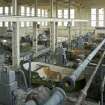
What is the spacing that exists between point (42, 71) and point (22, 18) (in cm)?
240

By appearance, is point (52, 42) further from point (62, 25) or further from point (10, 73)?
point (62, 25)

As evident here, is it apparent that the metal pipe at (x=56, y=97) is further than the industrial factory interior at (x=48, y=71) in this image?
No

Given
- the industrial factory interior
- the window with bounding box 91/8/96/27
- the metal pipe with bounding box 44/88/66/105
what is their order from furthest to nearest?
the window with bounding box 91/8/96/27, the industrial factory interior, the metal pipe with bounding box 44/88/66/105

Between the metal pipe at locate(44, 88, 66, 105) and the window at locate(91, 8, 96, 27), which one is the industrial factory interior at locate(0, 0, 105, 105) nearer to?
the metal pipe at locate(44, 88, 66, 105)

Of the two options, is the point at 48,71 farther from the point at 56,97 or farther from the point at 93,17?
the point at 93,17

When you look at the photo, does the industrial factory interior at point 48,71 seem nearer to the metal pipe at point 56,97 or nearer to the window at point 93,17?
the metal pipe at point 56,97

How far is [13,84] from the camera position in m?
7.21

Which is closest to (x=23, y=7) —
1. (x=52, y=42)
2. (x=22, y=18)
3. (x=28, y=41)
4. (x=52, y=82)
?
(x=28, y=41)

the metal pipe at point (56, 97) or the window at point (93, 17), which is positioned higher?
the window at point (93, 17)

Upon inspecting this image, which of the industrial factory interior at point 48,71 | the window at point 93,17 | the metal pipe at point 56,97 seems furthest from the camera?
the window at point 93,17

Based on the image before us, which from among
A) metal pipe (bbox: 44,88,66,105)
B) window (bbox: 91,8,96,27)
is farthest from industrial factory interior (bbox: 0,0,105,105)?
window (bbox: 91,8,96,27)

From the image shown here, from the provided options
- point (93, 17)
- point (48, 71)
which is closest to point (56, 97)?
point (48, 71)

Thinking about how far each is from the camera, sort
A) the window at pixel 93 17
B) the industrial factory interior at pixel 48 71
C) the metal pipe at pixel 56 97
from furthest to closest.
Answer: the window at pixel 93 17 → the industrial factory interior at pixel 48 71 → the metal pipe at pixel 56 97

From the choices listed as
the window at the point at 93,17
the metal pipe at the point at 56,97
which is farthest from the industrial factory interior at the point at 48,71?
the window at the point at 93,17
